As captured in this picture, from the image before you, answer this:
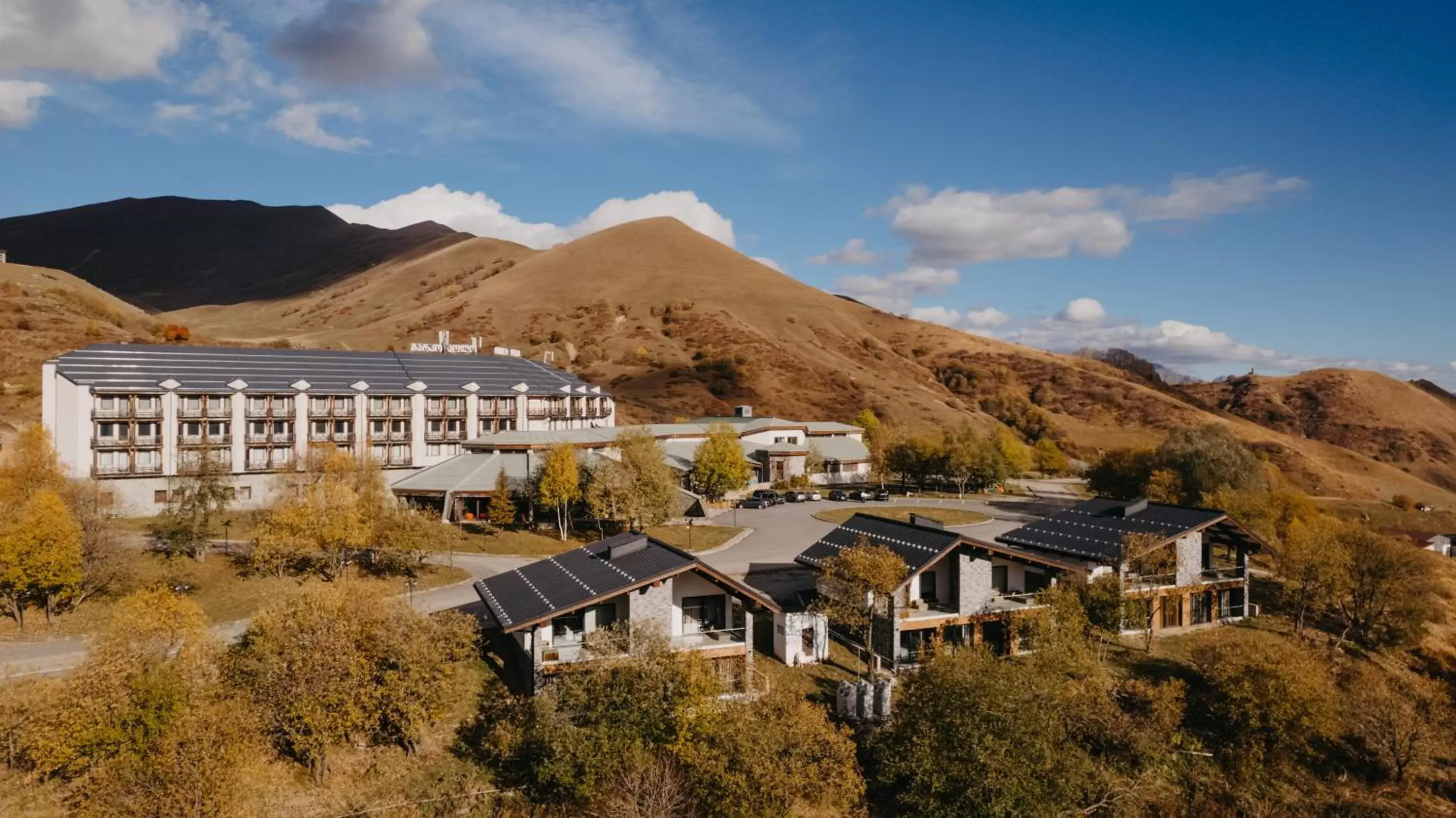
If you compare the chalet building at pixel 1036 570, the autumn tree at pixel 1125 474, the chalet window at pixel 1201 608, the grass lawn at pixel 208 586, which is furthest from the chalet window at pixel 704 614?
the autumn tree at pixel 1125 474

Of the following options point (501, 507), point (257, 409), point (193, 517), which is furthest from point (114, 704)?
point (257, 409)

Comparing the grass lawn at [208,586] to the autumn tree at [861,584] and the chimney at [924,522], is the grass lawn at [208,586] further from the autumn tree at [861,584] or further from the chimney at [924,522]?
the chimney at [924,522]

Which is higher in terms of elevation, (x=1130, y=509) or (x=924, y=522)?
(x=1130, y=509)

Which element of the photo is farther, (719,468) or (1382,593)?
(719,468)

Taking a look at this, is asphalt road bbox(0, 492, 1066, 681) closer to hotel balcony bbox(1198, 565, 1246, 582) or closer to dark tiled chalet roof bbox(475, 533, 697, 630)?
dark tiled chalet roof bbox(475, 533, 697, 630)

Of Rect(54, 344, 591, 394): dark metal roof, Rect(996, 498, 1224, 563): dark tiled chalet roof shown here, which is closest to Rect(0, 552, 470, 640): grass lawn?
Rect(54, 344, 591, 394): dark metal roof

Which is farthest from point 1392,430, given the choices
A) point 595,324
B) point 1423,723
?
point 1423,723

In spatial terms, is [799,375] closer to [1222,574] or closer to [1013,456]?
[1013,456]
